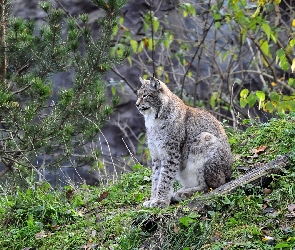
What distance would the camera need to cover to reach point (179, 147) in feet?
20.4

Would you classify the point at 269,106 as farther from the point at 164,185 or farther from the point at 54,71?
the point at 54,71

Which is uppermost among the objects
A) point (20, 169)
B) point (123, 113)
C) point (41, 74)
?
point (41, 74)

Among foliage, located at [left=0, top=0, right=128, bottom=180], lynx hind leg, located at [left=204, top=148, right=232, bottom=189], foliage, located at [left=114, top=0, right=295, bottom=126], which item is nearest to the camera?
lynx hind leg, located at [left=204, top=148, right=232, bottom=189]

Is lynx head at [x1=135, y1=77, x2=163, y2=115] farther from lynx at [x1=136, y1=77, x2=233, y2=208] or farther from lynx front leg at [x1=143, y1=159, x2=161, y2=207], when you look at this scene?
lynx front leg at [x1=143, y1=159, x2=161, y2=207]

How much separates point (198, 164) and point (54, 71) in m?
2.92

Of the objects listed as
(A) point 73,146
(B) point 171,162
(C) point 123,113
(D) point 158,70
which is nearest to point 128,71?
(C) point 123,113

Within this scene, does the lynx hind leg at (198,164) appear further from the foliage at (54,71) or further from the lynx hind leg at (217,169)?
the foliage at (54,71)

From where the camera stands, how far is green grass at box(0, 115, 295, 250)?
503 cm

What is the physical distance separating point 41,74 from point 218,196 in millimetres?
3537

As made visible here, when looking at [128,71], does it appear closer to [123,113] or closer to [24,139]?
[123,113]

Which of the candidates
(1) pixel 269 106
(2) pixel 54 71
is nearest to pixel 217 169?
(1) pixel 269 106

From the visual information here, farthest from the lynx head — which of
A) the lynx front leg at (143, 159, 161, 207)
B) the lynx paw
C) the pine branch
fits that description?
the pine branch

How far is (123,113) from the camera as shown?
44.3 feet

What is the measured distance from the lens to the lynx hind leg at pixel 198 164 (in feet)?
20.0
